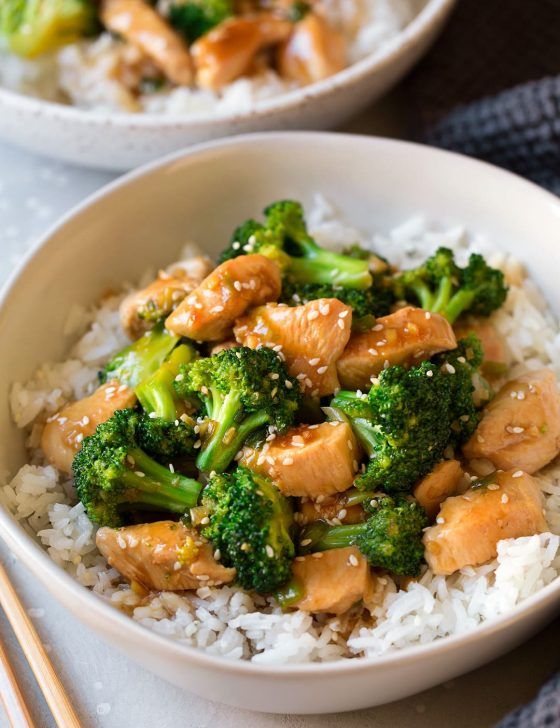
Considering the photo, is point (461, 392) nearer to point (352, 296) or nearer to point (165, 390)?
point (352, 296)

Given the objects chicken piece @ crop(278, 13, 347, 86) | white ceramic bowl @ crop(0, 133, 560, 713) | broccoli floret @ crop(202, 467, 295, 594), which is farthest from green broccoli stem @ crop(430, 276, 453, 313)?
chicken piece @ crop(278, 13, 347, 86)

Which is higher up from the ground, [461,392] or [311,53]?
[311,53]

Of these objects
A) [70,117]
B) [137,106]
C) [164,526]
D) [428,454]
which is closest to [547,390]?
[428,454]

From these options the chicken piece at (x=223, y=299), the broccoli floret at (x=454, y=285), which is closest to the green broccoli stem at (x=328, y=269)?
the broccoli floret at (x=454, y=285)

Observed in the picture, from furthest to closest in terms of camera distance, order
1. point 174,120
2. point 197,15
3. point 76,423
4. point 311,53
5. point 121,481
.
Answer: point 197,15, point 311,53, point 174,120, point 76,423, point 121,481

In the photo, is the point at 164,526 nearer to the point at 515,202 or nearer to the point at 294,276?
the point at 294,276

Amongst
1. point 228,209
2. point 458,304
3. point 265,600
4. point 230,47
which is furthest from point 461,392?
point 230,47
